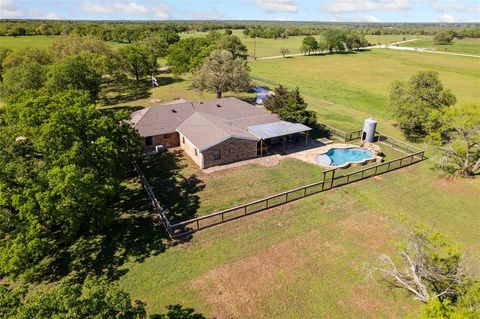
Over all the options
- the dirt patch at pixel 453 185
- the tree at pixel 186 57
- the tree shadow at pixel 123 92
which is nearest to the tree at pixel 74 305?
the dirt patch at pixel 453 185

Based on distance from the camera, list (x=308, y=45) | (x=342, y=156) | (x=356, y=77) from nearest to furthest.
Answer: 1. (x=342, y=156)
2. (x=356, y=77)
3. (x=308, y=45)

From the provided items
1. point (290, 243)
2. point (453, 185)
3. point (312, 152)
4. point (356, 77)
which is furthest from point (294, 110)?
point (356, 77)

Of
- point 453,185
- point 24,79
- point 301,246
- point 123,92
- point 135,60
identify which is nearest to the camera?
point 301,246

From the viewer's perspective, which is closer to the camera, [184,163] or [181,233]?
[181,233]

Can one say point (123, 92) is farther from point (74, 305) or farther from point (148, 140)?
point (74, 305)

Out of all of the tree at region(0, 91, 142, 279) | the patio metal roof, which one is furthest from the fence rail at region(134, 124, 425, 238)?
the patio metal roof

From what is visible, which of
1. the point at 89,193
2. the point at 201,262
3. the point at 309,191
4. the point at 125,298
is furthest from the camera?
the point at 309,191

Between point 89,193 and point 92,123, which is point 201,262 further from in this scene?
point 92,123

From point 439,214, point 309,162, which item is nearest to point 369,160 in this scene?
point 309,162
